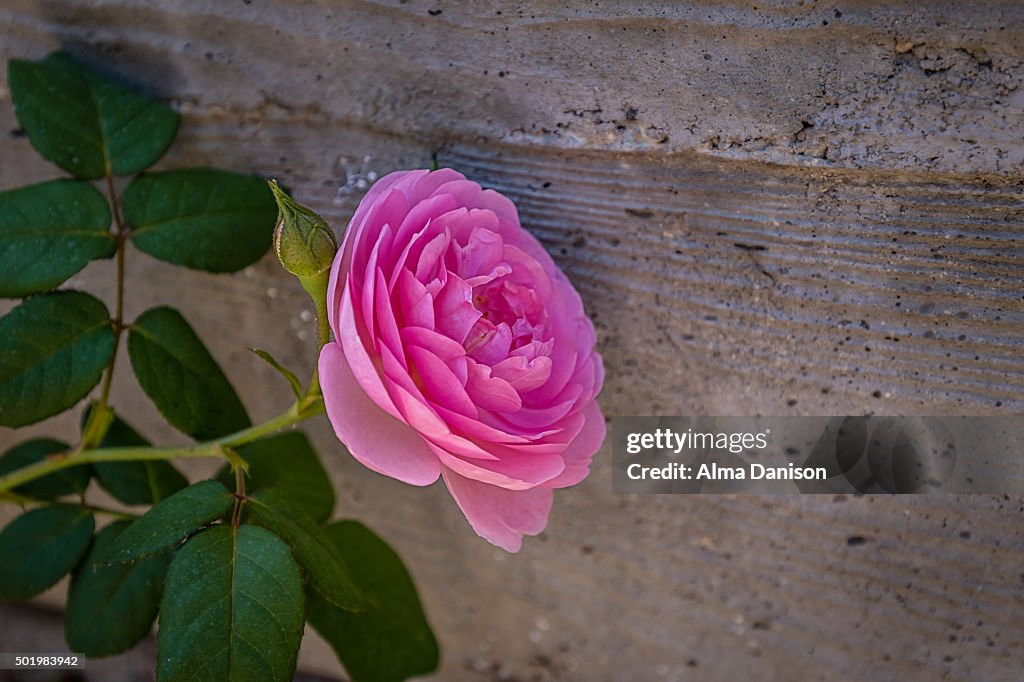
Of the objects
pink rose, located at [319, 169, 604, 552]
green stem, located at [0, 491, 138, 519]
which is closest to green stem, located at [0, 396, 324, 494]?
green stem, located at [0, 491, 138, 519]

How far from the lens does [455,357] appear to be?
21.1 inches

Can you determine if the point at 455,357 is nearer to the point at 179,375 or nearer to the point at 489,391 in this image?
the point at 489,391

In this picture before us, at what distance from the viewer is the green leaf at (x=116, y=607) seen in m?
0.73

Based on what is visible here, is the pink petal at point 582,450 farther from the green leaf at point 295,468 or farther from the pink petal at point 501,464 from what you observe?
the green leaf at point 295,468

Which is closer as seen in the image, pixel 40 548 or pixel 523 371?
pixel 523 371

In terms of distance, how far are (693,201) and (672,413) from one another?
21cm

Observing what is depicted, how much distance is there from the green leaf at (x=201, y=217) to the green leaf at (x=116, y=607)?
25 centimetres

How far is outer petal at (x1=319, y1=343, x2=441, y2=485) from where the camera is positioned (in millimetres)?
545

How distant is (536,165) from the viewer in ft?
2.41

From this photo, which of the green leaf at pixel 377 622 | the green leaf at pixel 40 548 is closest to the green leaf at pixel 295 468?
the green leaf at pixel 377 622

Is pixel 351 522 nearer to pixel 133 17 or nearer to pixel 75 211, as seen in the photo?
pixel 75 211

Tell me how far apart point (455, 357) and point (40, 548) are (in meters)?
0.48

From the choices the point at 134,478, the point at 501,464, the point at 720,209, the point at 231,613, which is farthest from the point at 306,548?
the point at 720,209

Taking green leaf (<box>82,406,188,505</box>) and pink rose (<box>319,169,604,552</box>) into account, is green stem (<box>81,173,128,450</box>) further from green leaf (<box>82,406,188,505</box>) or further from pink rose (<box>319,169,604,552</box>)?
pink rose (<box>319,169,604,552</box>)
